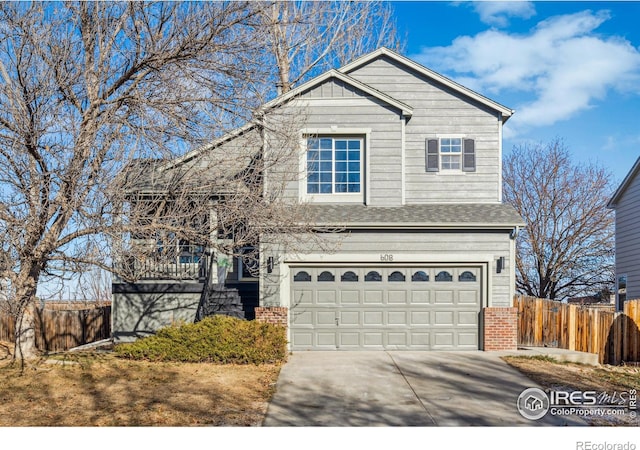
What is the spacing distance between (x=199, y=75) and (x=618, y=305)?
18.5 metres

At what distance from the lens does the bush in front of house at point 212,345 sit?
13.0 metres

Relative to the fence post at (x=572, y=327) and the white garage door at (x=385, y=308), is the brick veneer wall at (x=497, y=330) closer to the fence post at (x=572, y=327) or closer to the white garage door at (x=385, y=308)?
the white garage door at (x=385, y=308)

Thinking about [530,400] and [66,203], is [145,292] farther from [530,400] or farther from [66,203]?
[530,400]

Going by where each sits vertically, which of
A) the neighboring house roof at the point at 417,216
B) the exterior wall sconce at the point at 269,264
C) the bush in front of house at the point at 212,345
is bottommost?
the bush in front of house at the point at 212,345


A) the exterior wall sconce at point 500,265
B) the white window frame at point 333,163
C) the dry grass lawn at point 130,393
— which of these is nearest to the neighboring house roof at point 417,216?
the white window frame at point 333,163

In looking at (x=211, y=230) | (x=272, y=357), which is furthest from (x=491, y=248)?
(x=211, y=230)

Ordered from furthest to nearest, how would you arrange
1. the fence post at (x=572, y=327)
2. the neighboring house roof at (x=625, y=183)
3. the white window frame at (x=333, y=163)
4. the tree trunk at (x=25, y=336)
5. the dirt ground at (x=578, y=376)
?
1. the neighboring house roof at (x=625, y=183)
2. the fence post at (x=572, y=327)
3. the white window frame at (x=333, y=163)
4. the tree trunk at (x=25, y=336)
5. the dirt ground at (x=578, y=376)

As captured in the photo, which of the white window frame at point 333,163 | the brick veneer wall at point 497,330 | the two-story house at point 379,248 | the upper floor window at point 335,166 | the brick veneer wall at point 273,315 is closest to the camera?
the brick veneer wall at point 273,315

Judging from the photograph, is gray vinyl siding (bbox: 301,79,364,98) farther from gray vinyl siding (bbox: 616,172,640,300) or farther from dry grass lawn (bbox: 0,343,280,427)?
gray vinyl siding (bbox: 616,172,640,300)

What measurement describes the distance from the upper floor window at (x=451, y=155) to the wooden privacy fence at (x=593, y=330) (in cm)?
451

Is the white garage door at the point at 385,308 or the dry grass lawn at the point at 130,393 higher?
the white garage door at the point at 385,308

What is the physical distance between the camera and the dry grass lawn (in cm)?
910

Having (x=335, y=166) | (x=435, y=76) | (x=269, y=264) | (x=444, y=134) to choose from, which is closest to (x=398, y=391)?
(x=269, y=264)

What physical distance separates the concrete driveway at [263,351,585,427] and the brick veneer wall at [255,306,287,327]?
3.07 ft
